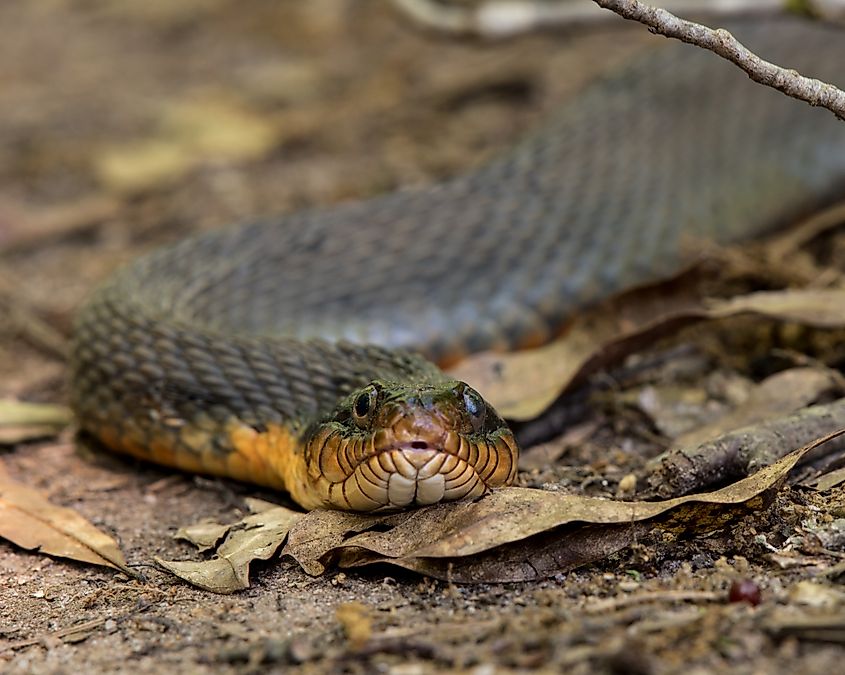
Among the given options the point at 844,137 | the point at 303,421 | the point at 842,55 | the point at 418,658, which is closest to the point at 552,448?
the point at 303,421

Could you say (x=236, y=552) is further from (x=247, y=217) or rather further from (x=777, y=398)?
(x=247, y=217)

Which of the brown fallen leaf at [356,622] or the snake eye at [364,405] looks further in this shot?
the snake eye at [364,405]

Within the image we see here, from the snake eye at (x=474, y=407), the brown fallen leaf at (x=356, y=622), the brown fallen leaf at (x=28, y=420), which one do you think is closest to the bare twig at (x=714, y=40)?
the snake eye at (x=474, y=407)

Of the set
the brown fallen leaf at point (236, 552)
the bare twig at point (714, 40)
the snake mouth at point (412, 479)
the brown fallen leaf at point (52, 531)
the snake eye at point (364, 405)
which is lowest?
the brown fallen leaf at point (52, 531)

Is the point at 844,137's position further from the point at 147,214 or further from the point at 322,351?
the point at 147,214

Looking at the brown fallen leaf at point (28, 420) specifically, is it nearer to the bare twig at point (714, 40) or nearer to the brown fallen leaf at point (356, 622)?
the brown fallen leaf at point (356, 622)

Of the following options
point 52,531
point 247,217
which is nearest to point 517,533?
point 52,531

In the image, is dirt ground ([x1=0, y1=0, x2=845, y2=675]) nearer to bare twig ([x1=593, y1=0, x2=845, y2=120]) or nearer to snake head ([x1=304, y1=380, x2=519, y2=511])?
snake head ([x1=304, y1=380, x2=519, y2=511])

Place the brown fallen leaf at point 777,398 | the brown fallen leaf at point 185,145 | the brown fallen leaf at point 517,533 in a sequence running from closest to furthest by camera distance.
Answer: the brown fallen leaf at point 517,533 → the brown fallen leaf at point 777,398 → the brown fallen leaf at point 185,145
